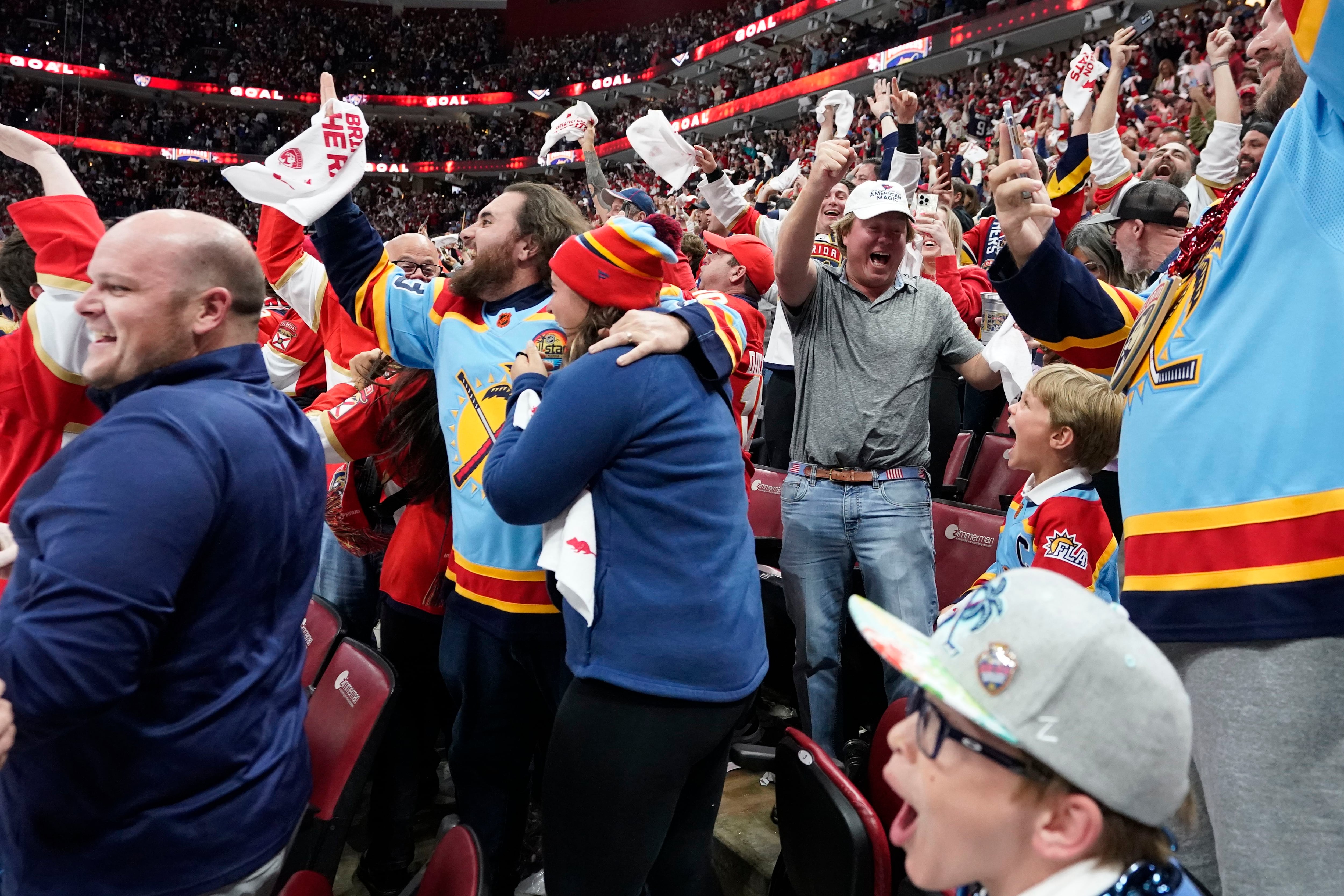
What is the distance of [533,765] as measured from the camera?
2.82 metres

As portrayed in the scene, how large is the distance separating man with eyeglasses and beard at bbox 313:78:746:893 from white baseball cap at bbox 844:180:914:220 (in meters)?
0.93

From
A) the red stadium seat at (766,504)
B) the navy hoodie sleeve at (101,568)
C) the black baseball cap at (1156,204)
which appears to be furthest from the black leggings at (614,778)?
the black baseball cap at (1156,204)

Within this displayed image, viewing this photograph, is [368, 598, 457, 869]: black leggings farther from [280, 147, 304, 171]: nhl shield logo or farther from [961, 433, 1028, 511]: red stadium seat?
[961, 433, 1028, 511]: red stadium seat

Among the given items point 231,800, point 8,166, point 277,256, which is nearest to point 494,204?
point 277,256

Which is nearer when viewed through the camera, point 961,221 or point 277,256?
point 277,256

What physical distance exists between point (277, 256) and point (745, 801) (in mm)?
2240

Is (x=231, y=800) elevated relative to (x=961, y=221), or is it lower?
lower

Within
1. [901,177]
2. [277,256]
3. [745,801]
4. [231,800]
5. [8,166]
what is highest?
[8,166]

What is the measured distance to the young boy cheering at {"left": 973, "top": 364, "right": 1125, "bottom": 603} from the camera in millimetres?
2271

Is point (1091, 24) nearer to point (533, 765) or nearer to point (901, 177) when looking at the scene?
point (901, 177)

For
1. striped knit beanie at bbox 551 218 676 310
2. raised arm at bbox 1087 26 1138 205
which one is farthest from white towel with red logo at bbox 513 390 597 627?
raised arm at bbox 1087 26 1138 205

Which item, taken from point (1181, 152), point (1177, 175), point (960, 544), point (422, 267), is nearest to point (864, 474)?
point (960, 544)

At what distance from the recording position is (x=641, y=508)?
5.51 feet

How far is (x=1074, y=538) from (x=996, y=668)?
1588mm
